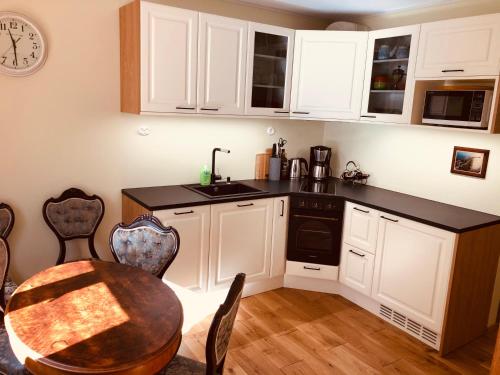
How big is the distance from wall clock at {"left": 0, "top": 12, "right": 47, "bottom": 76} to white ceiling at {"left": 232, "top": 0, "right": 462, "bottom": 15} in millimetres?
1695

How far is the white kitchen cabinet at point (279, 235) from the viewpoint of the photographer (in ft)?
11.5

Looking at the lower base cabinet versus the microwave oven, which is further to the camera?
the lower base cabinet

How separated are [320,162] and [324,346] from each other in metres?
1.86

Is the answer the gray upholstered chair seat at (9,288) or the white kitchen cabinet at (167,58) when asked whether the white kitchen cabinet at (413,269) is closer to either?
the white kitchen cabinet at (167,58)

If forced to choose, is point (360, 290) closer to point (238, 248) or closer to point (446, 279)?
point (446, 279)

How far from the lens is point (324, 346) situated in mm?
2889

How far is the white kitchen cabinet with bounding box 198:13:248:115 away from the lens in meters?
3.12

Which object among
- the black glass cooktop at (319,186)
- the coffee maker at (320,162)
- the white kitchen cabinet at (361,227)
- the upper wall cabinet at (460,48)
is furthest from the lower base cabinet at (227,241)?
the upper wall cabinet at (460,48)

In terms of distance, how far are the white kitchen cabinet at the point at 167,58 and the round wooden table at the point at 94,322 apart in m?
1.39

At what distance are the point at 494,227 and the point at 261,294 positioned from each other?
1.90 metres

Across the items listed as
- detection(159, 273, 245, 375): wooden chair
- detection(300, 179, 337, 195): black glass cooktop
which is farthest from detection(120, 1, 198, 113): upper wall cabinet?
detection(159, 273, 245, 375): wooden chair

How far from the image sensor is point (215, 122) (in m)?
3.64

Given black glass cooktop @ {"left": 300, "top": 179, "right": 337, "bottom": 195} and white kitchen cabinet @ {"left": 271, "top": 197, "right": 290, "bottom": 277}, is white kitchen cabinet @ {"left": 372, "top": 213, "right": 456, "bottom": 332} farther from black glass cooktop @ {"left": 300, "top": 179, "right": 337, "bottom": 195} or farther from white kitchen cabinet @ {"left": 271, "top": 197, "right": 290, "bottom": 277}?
white kitchen cabinet @ {"left": 271, "top": 197, "right": 290, "bottom": 277}

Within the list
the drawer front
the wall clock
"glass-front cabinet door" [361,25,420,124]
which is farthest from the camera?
the drawer front
